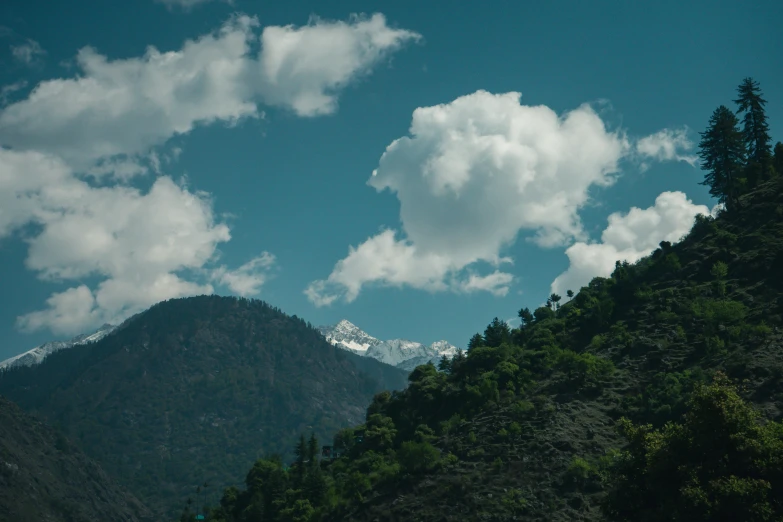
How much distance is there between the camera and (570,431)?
79.4 metres

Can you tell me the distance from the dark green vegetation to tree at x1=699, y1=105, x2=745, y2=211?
0.82ft

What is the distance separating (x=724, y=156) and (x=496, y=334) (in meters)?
50.5

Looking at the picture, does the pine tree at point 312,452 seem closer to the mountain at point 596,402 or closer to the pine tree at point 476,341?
the mountain at point 596,402

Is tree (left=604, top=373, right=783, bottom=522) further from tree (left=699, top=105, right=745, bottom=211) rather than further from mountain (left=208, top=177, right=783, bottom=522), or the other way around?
tree (left=699, top=105, right=745, bottom=211)

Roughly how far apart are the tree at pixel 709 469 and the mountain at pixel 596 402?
12cm

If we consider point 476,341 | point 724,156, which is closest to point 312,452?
point 476,341

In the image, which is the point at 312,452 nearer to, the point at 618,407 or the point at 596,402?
the point at 596,402

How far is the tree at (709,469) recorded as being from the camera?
33531 millimetres

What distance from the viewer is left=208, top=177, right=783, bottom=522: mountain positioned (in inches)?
2517

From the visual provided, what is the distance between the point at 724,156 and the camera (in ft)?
337

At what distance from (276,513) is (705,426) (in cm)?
8624

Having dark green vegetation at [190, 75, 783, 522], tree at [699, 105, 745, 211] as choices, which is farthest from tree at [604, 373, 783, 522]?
tree at [699, 105, 745, 211]

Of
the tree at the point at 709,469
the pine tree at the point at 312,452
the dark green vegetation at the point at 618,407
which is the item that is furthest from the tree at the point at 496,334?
the tree at the point at 709,469

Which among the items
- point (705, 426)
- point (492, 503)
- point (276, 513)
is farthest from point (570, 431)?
point (276, 513)
